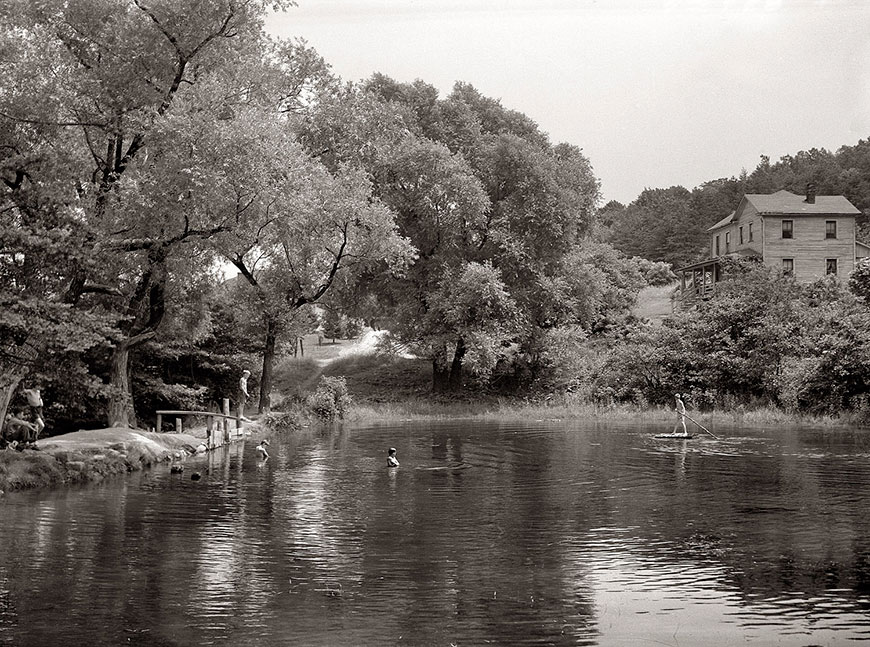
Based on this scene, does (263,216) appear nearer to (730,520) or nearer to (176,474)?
(176,474)

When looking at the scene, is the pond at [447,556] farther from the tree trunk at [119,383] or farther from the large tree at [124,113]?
the large tree at [124,113]

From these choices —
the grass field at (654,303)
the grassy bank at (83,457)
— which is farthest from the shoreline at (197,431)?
the grass field at (654,303)

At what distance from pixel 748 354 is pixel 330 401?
19093mm

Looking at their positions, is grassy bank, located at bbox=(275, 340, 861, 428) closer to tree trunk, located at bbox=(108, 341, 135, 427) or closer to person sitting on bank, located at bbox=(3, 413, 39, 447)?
tree trunk, located at bbox=(108, 341, 135, 427)

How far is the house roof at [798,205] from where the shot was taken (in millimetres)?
66812

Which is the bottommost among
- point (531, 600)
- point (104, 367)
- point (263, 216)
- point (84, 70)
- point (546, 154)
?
point (531, 600)

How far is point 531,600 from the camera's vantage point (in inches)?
445

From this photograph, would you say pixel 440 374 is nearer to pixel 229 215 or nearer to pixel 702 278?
pixel 229 215

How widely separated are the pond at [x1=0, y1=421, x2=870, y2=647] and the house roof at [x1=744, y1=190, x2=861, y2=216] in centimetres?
4562

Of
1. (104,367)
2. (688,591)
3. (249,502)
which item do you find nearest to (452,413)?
(104,367)

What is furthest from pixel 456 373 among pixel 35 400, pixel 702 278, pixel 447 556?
pixel 447 556

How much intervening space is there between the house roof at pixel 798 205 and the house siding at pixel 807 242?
1.43ft

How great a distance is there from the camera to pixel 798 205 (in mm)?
68875

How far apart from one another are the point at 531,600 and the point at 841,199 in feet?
217
